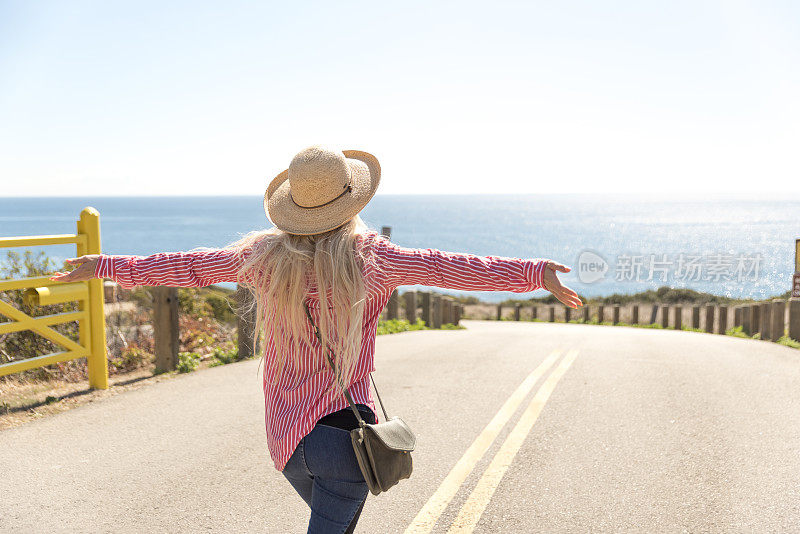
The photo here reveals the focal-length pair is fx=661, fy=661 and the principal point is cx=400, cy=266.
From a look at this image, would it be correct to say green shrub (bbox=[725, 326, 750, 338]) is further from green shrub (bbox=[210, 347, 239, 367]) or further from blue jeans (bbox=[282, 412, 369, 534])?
blue jeans (bbox=[282, 412, 369, 534])

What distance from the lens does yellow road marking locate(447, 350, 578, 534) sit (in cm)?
387

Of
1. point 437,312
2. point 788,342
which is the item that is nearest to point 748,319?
point 788,342

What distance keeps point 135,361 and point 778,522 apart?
7.03 m

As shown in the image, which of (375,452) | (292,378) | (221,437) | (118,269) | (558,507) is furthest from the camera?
(221,437)

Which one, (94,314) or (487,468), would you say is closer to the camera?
(487,468)

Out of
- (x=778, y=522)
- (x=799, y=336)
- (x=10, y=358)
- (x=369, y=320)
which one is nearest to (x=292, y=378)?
(x=369, y=320)

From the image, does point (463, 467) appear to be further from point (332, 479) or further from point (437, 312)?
point (437, 312)

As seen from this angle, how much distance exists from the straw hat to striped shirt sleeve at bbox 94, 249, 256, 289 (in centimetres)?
25

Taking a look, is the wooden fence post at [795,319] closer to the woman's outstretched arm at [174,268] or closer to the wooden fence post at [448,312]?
the wooden fence post at [448,312]

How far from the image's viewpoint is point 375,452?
7.18 ft

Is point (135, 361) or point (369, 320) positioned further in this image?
point (135, 361)

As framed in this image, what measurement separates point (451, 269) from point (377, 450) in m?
0.66

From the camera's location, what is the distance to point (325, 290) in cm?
221

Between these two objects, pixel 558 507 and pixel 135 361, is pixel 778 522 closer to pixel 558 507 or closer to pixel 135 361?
pixel 558 507
